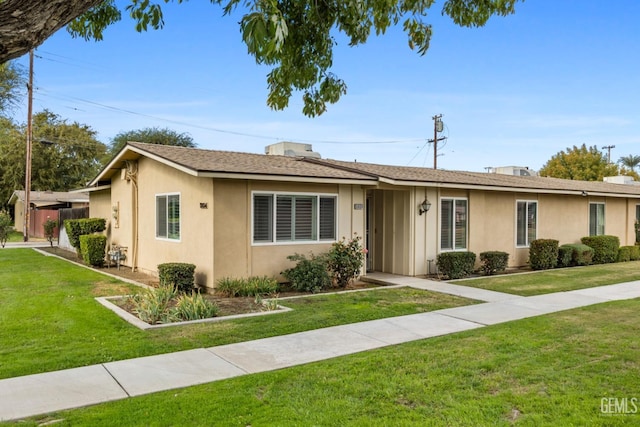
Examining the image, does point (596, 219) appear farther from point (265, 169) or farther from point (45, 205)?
point (45, 205)

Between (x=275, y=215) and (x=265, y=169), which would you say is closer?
(x=265, y=169)

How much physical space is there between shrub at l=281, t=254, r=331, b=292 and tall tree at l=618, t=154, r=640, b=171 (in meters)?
53.3

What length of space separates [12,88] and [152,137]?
19.7m

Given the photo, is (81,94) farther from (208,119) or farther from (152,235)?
(152,235)

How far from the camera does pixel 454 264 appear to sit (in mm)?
12344

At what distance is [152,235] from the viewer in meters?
13.0

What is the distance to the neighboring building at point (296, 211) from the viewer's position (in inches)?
408

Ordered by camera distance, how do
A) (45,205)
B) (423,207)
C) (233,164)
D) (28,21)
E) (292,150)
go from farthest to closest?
(45,205)
(292,150)
(423,207)
(233,164)
(28,21)

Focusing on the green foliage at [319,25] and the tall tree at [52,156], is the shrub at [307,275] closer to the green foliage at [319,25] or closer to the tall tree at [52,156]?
the green foliage at [319,25]

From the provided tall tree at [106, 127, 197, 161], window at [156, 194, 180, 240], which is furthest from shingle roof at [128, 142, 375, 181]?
tall tree at [106, 127, 197, 161]

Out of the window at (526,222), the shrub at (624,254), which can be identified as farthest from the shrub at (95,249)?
the shrub at (624,254)

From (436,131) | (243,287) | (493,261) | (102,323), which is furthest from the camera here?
(436,131)

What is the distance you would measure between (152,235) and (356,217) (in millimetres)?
5665

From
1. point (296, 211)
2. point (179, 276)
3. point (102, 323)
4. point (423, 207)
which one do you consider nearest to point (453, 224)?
point (423, 207)
